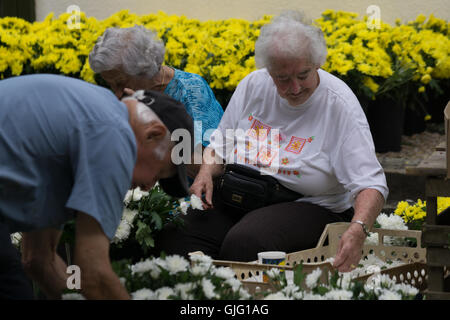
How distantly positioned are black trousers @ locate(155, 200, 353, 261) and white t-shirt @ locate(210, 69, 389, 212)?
0.11m

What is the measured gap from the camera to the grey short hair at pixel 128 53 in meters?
3.54

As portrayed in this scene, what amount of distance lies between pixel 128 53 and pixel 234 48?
6.26 ft

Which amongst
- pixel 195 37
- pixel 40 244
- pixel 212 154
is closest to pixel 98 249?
pixel 40 244

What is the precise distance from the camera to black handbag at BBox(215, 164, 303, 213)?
3221 mm

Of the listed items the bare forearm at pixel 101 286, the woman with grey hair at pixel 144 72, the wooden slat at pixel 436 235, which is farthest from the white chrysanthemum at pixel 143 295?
the woman with grey hair at pixel 144 72

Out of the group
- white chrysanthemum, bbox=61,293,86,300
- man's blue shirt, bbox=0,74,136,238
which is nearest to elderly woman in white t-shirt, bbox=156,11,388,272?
white chrysanthemum, bbox=61,293,86,300

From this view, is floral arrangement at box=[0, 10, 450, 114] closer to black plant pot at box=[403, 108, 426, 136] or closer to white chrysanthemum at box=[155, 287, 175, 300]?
black plant pot at box=[403, 108, 426, 136]

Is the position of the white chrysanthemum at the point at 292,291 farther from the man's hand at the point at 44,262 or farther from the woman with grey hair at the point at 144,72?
the woman with grey hair at the point at 144,72

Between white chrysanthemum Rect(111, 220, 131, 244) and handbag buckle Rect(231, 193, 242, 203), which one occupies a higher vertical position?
handbag buckle Rect(231, 193, 242, 203)

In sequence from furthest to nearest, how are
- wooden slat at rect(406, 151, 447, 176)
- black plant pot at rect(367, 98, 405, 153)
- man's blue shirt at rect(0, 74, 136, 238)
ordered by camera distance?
black plant pot at rect(367, 98, 405, 153), wooden slat at rect(406, 151, 447, 176), man's blue shirt at rect(0, 74, 136, 238)

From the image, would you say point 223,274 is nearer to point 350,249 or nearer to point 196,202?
point 350,249

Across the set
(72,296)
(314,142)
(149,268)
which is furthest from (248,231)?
(72,296)

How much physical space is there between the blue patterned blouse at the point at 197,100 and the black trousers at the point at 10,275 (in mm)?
1494

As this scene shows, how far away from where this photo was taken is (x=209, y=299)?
2.06 m
